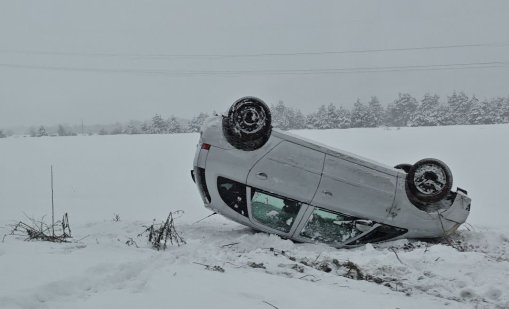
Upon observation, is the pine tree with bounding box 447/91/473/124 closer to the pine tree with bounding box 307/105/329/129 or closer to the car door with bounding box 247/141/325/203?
the pine tree with bounding box 307/105/329/129

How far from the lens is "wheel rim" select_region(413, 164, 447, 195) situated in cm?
632

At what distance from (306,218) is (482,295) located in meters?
3.08

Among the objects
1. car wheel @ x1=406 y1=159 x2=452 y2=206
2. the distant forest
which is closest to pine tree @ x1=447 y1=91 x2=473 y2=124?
the distant forest

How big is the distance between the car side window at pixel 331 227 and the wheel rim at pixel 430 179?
0.97 m

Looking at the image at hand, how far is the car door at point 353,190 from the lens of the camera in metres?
6.20

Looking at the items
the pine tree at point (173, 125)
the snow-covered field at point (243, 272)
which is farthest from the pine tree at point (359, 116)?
the snow-covered field at point (243, 272)

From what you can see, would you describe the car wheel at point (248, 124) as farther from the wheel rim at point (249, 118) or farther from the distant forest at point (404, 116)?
the distant forest at point (404, 116)

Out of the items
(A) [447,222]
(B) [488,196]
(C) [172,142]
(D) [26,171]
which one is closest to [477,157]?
(B) [488,196]

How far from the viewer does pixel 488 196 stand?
1171cm

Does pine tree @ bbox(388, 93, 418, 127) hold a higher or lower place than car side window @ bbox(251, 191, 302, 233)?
higher

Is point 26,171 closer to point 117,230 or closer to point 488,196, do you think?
point 117,230

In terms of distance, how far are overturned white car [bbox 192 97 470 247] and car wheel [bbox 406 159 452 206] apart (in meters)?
0.01

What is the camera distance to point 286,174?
617 centimetres

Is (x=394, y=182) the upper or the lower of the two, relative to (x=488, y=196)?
upper
